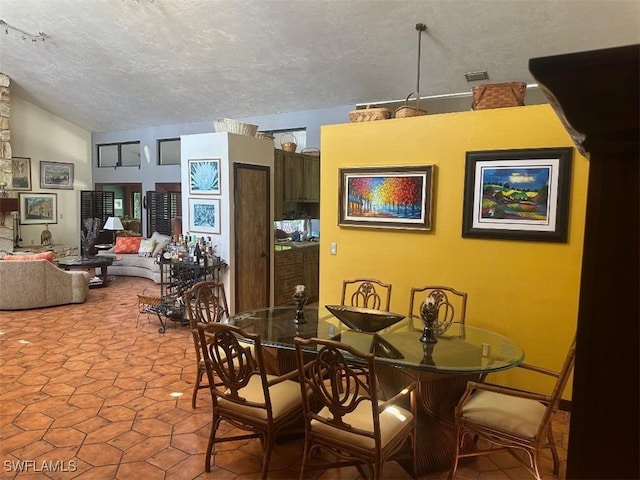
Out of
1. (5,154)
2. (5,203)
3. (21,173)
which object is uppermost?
(5,154)

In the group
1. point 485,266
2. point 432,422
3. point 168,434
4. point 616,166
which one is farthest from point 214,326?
point 485,266

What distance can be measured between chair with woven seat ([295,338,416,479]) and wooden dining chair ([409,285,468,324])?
1.15 m

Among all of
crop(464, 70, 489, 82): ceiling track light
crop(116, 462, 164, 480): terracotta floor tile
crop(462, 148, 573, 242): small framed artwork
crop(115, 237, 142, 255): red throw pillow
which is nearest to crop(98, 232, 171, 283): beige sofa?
crop(115, 237, 142, 255): red throw pillow

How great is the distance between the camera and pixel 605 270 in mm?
605

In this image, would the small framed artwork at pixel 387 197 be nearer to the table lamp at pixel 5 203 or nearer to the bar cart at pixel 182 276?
the bar cart at pixel 182 276

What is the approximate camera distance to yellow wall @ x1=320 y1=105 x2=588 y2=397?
318 cm

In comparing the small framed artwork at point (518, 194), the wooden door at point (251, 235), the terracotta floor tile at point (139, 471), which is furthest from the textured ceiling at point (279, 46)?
the terracotta floor tile at point (139, 471)

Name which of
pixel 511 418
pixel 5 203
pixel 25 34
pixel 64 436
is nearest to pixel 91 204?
pixel 5 203

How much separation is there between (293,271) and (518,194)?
12.7 ft

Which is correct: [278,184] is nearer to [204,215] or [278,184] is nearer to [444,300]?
[204,215]

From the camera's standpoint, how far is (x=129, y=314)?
5914 mm

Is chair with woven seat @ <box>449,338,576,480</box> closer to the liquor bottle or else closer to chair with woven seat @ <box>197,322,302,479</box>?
chair with woven seat @ <box>197,322,302,479</box>

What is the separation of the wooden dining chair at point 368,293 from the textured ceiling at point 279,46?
102 inches

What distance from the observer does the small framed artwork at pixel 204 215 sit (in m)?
5.33
